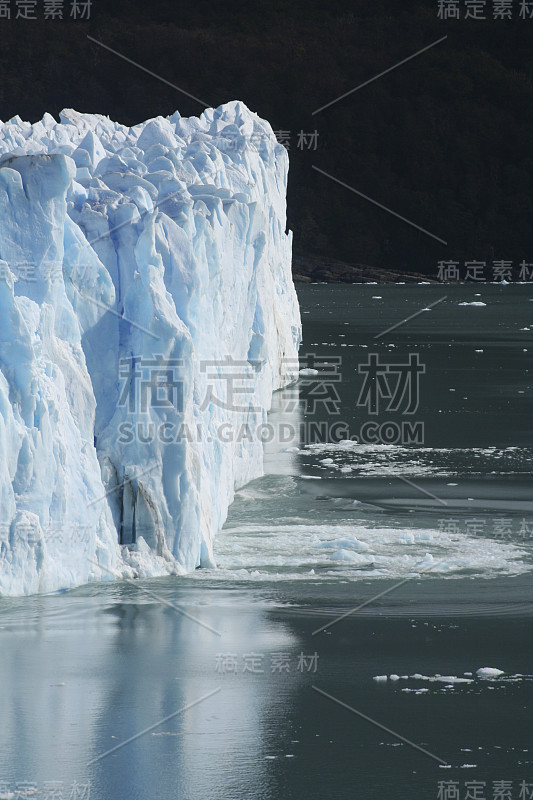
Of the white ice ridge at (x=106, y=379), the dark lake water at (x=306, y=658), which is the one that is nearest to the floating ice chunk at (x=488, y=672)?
the dark lake water at (x=306, y=658)

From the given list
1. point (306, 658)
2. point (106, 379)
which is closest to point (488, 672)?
point (306, 658)

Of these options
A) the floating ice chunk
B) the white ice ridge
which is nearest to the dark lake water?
the floating ice chunk

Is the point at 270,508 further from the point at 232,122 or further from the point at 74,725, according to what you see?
the point at 232,122

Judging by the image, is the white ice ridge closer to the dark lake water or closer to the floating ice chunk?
the dark lake water

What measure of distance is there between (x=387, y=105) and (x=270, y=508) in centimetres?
9000

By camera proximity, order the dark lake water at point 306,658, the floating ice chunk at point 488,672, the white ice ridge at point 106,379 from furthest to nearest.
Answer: the white ice ridge at point 106,379, the floating ice chunk at point 488,672, the dark lake water at point 306,658

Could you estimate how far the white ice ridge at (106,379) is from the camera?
9.39 m

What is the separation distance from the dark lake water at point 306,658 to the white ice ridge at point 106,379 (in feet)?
1.33

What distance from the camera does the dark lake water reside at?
689cm

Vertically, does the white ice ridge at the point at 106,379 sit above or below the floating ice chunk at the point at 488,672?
above

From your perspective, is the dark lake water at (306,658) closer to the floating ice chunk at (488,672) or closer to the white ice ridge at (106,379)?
the floating ice chunk at (488,672)

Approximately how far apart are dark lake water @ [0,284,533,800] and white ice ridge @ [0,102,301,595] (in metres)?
0.40

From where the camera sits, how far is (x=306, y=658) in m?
8.73

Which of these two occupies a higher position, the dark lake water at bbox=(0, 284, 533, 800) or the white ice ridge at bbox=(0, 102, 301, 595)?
the white ice ridge at bbox=(0, 102, 301, 595)
